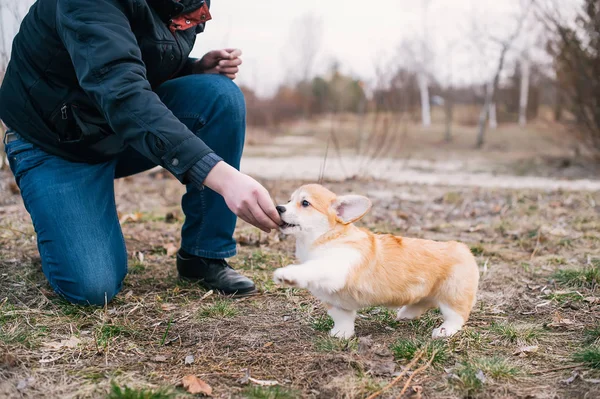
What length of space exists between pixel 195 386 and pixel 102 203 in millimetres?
1463

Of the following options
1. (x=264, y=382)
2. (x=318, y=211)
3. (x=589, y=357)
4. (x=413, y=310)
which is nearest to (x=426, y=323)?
(x=413, y=310)

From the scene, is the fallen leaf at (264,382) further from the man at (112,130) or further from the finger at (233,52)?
the finger at (233,52)

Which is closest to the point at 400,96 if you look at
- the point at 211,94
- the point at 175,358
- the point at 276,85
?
the point at 211,94

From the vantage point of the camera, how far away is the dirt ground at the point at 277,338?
2096 mm

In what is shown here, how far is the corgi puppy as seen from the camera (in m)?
2.36

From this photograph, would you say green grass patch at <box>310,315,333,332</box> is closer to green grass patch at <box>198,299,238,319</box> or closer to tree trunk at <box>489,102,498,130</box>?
green grass patch at <box>198,299,238,319</box>

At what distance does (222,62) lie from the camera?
3.50 meters

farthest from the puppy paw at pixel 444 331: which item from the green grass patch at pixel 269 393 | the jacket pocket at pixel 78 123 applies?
the jacket pocket at pixel 78 123

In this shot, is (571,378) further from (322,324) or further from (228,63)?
(228,63)

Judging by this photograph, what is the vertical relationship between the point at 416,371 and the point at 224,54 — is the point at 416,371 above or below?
below

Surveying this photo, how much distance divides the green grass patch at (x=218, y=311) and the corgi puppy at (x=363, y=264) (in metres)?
0.60

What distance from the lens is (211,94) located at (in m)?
3.24

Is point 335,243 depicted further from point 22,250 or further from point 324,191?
point 22,250

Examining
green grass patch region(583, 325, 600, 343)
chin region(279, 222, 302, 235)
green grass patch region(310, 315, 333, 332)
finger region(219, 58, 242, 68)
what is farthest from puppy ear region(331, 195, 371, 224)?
finger region(219, 58, 242, 68)
